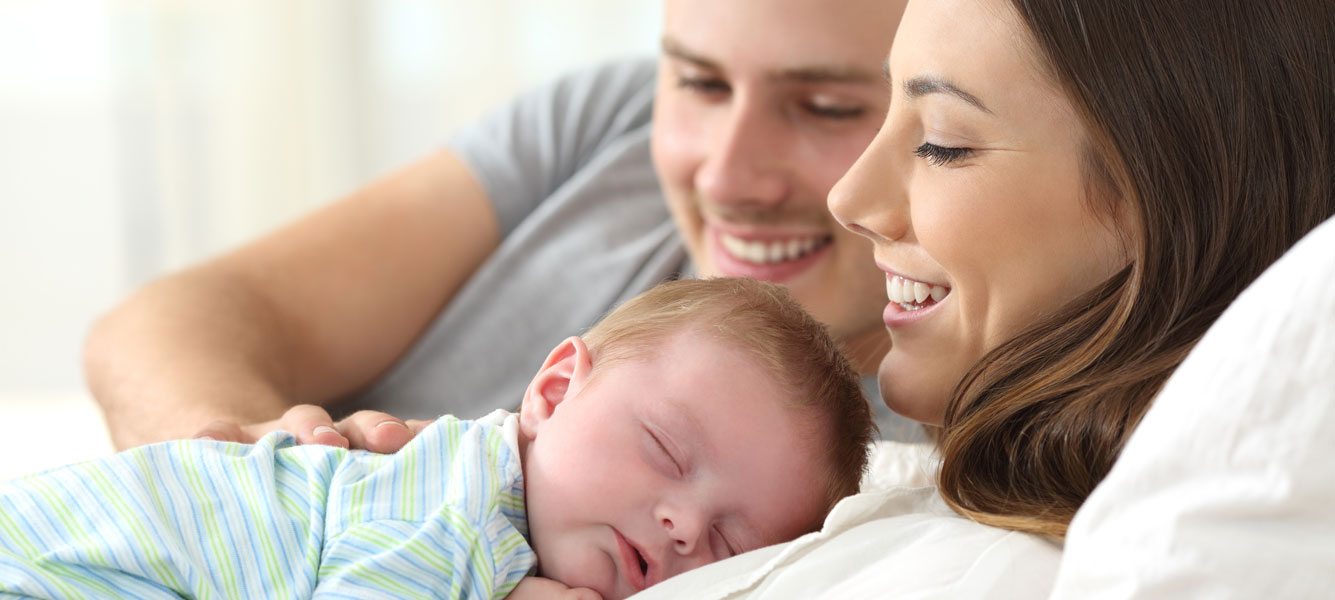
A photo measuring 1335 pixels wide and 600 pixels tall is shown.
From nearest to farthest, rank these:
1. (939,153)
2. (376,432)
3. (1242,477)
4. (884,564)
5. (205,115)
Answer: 1. (1242,477)
2. (884,564)
3. (939,153)
4. (376,432)
5. (205,115)

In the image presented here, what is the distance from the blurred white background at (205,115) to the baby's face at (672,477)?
8.72 ft

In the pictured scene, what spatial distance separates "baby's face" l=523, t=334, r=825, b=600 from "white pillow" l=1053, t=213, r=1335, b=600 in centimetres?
41

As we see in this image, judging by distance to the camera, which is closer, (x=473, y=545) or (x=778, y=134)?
(x=473, y=545)

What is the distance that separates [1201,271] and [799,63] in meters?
0.78

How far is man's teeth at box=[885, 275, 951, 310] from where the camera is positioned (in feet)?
3.86

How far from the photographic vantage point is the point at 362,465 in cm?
108

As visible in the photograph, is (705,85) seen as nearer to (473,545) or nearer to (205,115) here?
(473,545)

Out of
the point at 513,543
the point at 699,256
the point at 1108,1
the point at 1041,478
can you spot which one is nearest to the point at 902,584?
the point at 1041,478

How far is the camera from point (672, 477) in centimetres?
106

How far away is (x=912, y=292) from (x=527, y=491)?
0.43 meters

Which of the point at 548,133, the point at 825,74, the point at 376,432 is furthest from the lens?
the point at 548,133

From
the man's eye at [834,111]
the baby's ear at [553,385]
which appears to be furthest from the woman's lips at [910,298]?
the man's eye at [834,111]

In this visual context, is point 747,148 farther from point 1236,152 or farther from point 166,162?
point 166,162

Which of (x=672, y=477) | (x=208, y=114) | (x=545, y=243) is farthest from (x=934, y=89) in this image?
(x=208, y=114)
